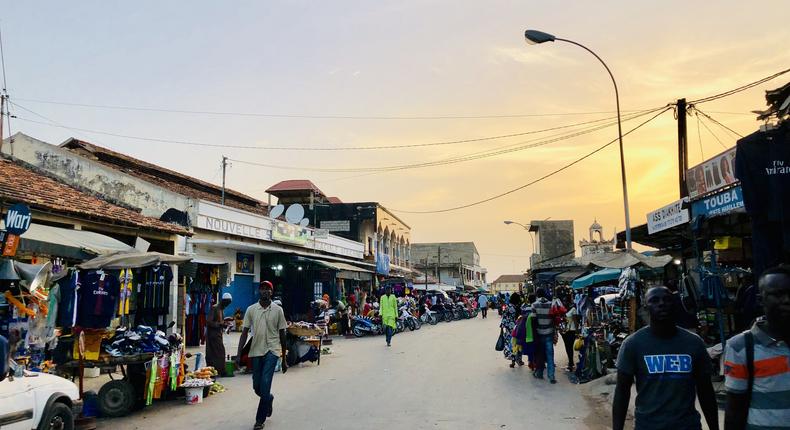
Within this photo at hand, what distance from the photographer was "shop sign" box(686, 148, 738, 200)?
27.0 ft

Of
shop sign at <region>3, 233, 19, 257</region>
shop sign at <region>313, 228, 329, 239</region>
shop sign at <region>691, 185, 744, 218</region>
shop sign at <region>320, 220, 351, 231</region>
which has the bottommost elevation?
shop sign at <region>3, 233, 19, 257</region>

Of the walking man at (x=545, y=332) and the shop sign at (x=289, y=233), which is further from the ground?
the shop sign at (x=289, y=233)

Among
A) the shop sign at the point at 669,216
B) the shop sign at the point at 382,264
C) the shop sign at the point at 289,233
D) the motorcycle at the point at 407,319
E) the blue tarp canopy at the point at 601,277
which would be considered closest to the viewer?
the shop sign at the point at 669,216

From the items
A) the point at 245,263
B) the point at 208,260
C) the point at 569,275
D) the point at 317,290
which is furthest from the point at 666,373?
the point at 317,290

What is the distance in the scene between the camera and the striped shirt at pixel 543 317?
36.0ft

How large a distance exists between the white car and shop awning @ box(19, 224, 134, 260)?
383cm

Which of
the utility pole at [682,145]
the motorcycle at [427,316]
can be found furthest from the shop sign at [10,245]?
the motorcycle at [427,316]

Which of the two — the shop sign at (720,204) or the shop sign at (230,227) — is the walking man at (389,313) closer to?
the shop sign at (230,227)

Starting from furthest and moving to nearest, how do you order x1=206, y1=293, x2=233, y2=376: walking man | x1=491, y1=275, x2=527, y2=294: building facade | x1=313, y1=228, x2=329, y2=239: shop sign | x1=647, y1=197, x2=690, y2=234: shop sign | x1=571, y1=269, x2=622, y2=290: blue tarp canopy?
x1=491, y1=275, x2=527, y2=294: building facade → x1=313, y1=228, x2=329, y2=239: shop sign → x1=571, y1=269, x2=622, y2=290: blue tarp canopy → x1=206, y1=293, x2=233, y2=376: walking man → x1=647, y1=197, x2=690, y2=234: shop sign

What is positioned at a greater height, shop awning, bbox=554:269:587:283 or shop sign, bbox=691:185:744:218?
shop sign, bbox=691:185:744:218

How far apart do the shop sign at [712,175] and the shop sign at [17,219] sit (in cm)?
1062

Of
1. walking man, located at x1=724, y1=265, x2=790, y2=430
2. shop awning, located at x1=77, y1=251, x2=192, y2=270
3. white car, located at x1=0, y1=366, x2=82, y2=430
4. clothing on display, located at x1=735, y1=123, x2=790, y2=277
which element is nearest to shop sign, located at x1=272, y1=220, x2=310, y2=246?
shop awning, located at x1=77, y1=251, x2=192, y2=270

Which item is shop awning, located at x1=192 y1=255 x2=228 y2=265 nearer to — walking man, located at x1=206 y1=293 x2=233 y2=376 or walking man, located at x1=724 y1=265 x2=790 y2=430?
walking man, located at x1=206 y1=293 x2=233 y2=376

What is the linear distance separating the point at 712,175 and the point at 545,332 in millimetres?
4253
